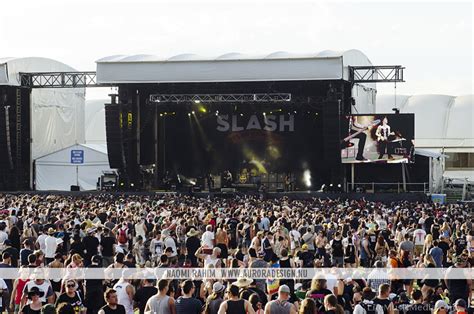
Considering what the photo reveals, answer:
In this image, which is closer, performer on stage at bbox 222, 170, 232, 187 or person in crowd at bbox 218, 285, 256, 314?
person in crowd at bbox 218, 285, 256, 314

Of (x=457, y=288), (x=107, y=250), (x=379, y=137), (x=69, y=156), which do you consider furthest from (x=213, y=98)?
(x=457, y=288)

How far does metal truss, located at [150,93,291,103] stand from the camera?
44.9 m

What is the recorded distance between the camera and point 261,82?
1770 inches

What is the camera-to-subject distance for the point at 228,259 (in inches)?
525

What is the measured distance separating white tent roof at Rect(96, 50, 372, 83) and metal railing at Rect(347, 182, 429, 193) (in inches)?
207

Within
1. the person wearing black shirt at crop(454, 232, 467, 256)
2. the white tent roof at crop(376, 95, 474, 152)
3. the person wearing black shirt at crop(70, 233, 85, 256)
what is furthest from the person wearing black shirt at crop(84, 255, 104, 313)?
the white tent roof at crop(376, 95, 474, 152)

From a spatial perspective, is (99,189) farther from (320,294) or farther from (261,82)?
(320,294)

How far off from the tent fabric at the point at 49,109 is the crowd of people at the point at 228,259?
23.3 metres

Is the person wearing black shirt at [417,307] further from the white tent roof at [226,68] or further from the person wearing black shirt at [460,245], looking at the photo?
the white tent roof at [226,68]

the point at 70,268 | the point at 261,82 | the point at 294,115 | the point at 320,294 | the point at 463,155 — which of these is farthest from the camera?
the point at 463,155

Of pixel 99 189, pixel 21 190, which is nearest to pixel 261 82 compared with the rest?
pixel 99 189

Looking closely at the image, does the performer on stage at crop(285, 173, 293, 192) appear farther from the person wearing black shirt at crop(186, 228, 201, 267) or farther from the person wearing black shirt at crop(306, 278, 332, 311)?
the person wearing black shirt at crop(306, 278, 332, 311)

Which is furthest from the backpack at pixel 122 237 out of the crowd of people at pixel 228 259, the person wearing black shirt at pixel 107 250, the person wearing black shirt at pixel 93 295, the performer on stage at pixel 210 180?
the performer on stage at pixel 210 180

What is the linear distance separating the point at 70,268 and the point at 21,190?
38.0 metres
